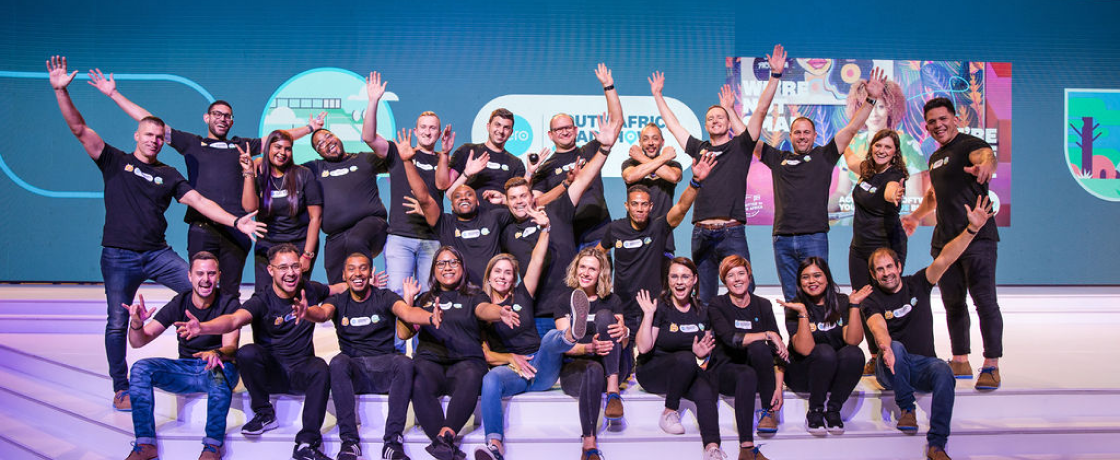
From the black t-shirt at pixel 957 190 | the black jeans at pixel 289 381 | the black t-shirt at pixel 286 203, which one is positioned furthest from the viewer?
the black t-shirt at pixel 286 203

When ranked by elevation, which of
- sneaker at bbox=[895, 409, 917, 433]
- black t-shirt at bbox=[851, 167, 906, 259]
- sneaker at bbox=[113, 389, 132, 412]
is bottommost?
sneaker at bbox=[895, 409, 917, 433]

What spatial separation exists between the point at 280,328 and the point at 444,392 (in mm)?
852

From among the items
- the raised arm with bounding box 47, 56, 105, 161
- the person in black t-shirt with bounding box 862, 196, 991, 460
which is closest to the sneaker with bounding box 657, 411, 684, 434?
the person in black t-shirt with bounding box 862, 196, 991, 460

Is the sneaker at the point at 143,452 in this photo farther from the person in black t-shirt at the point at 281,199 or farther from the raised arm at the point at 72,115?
the raised arm at the point at 72,115

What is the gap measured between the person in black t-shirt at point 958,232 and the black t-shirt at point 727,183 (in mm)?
981

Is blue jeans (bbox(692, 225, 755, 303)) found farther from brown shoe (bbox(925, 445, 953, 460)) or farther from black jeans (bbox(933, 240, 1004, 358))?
brown shoe (bbox(925, 445, 953, 460))

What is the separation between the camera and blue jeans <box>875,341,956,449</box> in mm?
3248

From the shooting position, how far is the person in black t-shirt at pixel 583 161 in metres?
4.12

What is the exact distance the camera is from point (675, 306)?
349 cm

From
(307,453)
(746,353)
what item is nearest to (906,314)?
(746,353)

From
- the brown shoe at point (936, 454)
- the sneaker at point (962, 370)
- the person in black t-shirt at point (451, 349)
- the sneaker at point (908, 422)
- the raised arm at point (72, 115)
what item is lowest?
the brown shoe at point (936, 454)

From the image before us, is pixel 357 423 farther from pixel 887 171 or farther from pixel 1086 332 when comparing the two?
pixel 1086 332

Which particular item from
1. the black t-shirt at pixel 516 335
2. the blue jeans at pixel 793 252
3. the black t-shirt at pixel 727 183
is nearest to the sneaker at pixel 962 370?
the blue jeans at pixel 793 252

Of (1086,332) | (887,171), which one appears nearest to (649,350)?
(887,171)
